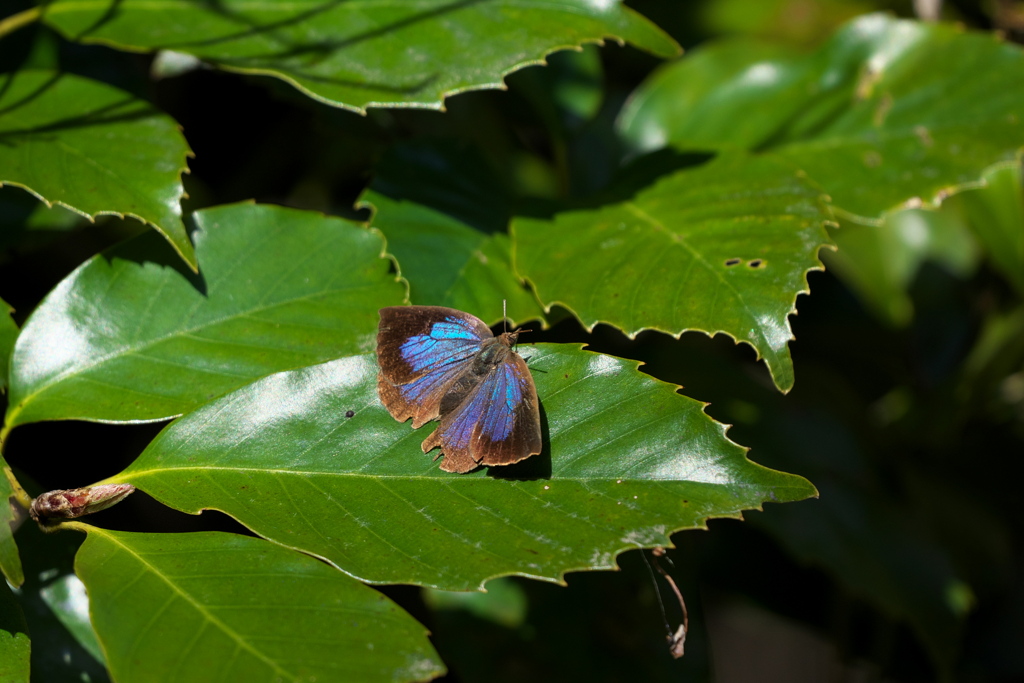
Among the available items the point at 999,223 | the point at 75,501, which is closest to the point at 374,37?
the point at 75,501

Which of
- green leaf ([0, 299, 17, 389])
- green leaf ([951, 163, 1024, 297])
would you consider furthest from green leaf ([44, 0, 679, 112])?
green leaf ([951, 163, 1024, 297])

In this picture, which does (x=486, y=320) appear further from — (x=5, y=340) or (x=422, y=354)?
(x=5, y=340)

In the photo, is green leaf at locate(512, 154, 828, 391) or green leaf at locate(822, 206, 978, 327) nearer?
green leaf at locate(512, 154, 828, 391)

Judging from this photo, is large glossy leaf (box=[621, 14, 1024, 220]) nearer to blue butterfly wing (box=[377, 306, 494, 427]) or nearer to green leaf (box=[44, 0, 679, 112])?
green leaf (box=[44, 0, 679, 112])

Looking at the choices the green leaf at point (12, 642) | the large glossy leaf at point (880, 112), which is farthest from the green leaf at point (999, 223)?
the green leaf at point (12, 642)

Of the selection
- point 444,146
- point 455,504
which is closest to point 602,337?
point 444,146

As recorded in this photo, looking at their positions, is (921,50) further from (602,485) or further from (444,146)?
(602,485)
